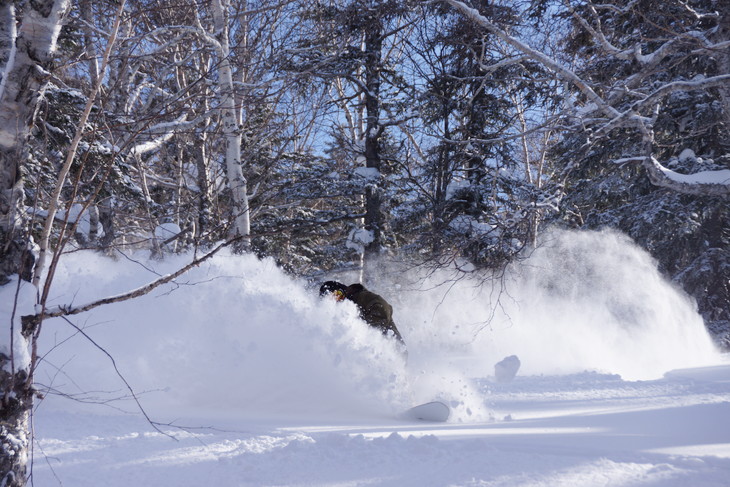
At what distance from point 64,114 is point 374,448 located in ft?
15.4

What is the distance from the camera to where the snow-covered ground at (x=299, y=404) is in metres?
3.21

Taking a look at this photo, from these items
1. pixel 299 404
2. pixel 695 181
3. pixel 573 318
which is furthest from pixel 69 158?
pixel 573 318

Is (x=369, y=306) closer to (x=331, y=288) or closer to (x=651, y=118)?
(x=331, y=288)

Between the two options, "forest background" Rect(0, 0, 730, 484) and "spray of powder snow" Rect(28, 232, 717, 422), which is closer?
"spray of powder snow" Rect(28, 232, 717, 422)

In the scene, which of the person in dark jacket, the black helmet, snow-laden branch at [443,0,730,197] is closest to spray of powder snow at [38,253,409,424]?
the person in dark jacket

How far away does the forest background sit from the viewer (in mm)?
6953

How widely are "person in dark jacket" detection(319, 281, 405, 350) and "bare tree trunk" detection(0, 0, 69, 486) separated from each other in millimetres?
4516

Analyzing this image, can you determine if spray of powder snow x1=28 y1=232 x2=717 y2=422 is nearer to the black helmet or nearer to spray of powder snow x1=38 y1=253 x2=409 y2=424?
spray of powder snow x1=38 y1=253 x2=409 y2=424

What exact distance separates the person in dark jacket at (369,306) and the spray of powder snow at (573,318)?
339cm

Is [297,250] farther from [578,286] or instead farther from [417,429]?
[417,429]

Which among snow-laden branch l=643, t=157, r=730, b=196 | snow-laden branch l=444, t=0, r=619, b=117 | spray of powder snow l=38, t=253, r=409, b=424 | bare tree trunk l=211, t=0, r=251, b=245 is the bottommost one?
spray of powder snow l=38, t=253, r=409, b=424

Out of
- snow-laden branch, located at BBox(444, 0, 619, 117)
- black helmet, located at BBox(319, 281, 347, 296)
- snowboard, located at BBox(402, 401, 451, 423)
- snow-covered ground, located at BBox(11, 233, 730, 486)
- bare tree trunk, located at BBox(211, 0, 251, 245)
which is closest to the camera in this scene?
snow-covered ground, located at BBox(11, 233, 730, 486)

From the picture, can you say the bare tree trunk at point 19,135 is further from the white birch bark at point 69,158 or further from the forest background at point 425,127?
the forest background at point 425,127

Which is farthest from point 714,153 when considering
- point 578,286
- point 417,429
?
point 417,429
